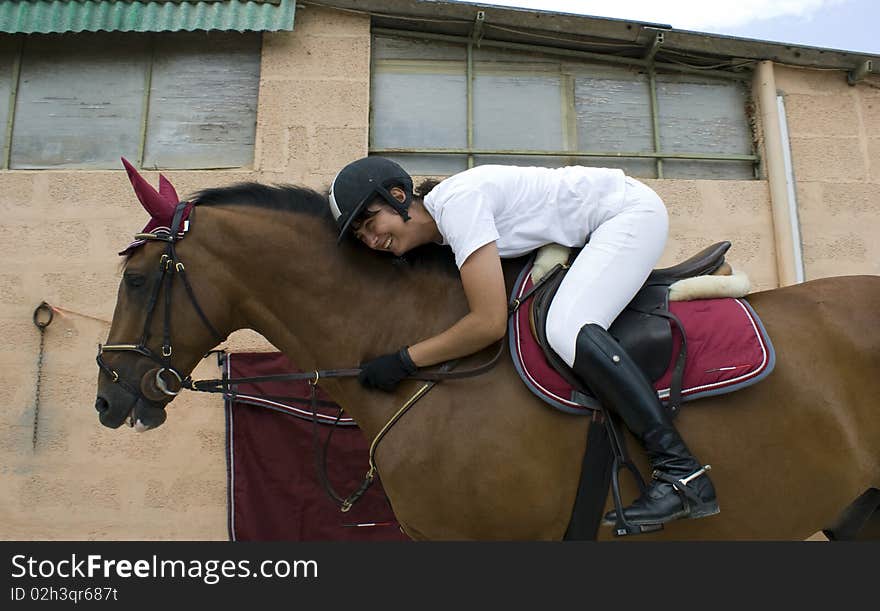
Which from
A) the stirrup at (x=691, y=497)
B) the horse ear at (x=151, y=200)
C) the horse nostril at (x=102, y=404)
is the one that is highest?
the horse ear at (x=151, y=200)

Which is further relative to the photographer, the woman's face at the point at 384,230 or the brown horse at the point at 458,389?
the woman's face at the point at 384,230

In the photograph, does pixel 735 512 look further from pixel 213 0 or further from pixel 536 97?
pixel 213 0

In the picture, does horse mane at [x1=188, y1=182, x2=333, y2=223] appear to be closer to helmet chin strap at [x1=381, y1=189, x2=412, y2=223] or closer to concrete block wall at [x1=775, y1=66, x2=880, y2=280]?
helmet chin strap at [x1=381, y1=189, x2=412, y2=223]

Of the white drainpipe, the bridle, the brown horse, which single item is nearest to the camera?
the brown horse

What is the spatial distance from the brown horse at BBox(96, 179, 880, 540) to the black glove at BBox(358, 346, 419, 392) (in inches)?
2.2

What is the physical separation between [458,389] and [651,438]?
701mm

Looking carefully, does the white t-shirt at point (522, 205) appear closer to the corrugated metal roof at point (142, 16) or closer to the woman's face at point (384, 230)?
the woman's face at point (384, 230)

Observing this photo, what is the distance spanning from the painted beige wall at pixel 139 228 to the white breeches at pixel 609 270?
222 cm

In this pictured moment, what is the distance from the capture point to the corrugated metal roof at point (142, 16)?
15.2ft

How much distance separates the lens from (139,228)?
4.44 metres

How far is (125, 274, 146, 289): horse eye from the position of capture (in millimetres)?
2652

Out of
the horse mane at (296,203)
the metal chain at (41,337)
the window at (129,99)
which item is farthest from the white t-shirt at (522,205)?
the metal chain at (41,337)

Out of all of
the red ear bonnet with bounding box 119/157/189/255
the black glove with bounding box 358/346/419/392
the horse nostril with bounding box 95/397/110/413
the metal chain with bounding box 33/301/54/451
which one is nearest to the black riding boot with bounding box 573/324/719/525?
the black glove with bounding box 358/346/419/392

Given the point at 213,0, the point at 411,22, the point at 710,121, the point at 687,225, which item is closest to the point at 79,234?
the point at 213,0
